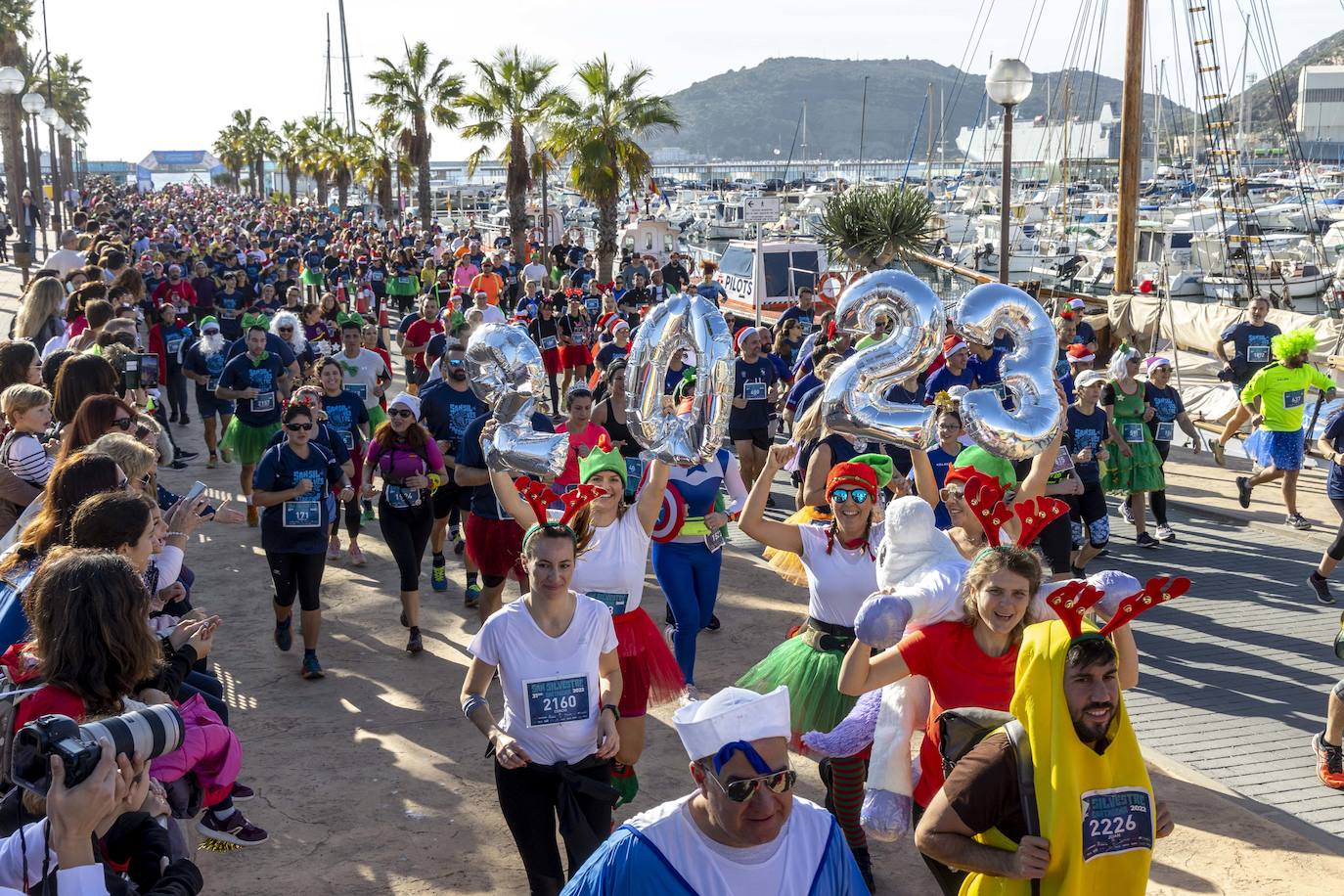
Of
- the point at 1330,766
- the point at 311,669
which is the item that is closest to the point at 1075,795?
the point at 1330,766

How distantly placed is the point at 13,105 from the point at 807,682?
132ft

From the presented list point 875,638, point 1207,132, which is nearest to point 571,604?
point 875,638

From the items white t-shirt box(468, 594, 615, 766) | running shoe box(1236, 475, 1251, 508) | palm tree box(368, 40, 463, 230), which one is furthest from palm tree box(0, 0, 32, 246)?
white t-shirt box(468, 594, 615, 766)

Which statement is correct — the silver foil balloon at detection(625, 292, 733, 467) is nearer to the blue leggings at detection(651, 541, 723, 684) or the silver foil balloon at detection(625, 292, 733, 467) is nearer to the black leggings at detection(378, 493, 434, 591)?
the blue leggings at detection(651, 541, 723, 684)

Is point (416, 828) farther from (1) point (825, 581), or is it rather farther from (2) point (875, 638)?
(2) point (875, 638)

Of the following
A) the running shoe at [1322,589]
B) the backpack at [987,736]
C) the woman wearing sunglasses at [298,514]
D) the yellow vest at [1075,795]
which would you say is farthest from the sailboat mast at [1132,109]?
the yellow vest at [1075,795]

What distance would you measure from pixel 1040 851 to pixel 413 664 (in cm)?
589

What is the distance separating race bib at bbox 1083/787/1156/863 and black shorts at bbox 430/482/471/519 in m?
6.73

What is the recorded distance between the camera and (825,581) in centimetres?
568

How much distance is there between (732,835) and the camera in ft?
9.93

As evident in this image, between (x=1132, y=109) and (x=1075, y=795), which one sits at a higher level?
(x=1132, y=109)

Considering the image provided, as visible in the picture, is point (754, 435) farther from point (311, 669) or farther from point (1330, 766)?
point (1330, 766)

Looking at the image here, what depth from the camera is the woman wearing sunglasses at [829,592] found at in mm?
5496

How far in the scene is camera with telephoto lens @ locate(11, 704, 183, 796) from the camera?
9.23 feet
